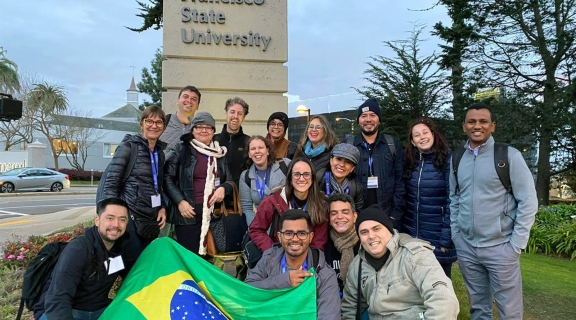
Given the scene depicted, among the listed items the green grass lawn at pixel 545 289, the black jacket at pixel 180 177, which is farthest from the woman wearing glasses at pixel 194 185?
the green grass lawn at pixel 545 289

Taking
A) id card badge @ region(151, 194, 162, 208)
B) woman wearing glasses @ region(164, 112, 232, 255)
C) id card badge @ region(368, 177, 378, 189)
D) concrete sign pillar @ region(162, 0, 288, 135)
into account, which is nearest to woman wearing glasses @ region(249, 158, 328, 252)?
woman wearing glasses @ region(164, 112, 232, 255)

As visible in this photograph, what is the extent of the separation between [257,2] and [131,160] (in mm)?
4457

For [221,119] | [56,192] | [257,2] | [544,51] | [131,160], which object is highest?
[544,51]

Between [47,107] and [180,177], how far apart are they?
44.4 m

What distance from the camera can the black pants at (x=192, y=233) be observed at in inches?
168

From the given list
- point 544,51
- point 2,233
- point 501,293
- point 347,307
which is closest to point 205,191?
point 347,307

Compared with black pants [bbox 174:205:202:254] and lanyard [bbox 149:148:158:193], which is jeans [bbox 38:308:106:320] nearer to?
black pants [bbox 174:205:202:254]

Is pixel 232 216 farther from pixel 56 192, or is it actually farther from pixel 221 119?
pixel 56 192

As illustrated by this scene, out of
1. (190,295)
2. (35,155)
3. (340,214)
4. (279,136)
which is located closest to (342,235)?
(340,214)

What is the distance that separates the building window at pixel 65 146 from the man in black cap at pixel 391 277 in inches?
1960

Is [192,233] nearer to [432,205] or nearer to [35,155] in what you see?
[432,205]

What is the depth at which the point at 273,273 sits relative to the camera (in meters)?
3.57

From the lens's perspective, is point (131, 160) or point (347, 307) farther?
point (131, 160)

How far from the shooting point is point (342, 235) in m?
3.84
